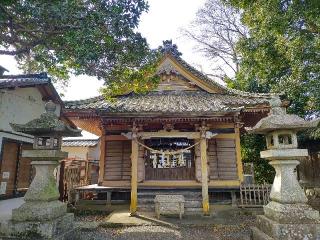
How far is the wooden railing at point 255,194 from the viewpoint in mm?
11766

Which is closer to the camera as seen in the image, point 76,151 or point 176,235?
point 176,235

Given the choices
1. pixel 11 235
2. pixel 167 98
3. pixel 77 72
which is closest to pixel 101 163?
pixel 167 98

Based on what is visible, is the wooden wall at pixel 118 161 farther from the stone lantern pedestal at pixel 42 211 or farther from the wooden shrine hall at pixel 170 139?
the stone lantern pedestal at pixel 42 211

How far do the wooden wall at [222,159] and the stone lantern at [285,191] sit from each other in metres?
5.59

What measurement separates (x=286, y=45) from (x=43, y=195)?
41.1ft

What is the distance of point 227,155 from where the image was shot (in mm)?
12930

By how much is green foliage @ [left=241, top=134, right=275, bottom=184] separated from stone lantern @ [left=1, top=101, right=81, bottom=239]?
53.3ft

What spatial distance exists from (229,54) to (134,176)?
1991 centimetres

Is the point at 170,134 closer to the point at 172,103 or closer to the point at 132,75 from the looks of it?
the point at 172,103

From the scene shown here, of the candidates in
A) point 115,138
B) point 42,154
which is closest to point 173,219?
point 115,138

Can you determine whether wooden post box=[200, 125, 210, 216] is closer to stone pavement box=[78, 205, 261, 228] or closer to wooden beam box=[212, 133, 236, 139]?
stone pavement box=[78, 205, 261, 228]

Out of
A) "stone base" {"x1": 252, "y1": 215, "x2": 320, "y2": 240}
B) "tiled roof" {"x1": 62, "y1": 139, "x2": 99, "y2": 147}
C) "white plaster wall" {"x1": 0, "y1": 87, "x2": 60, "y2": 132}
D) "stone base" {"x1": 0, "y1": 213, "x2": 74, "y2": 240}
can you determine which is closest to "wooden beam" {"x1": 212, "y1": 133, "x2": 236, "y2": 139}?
"stone base" {"x1": 252, "y1": 215, "x2": 320, "y2": 240}

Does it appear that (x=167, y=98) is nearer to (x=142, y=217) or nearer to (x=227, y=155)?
(x=227, y=155)

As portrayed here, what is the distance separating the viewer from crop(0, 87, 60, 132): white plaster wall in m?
8.74
